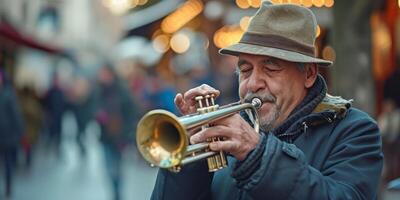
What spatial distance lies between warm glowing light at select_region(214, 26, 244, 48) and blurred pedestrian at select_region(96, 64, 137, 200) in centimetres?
789

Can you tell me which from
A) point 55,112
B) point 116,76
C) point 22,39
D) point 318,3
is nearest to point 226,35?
point 22,39

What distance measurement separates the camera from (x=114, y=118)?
455 inches

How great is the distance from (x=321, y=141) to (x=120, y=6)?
23.2 meters

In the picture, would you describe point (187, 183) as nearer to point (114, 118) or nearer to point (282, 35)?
point (282, 35)

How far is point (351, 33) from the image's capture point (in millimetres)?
8375

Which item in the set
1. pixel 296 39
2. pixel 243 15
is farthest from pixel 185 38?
pixel 296 39

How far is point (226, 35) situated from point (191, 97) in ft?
62.6

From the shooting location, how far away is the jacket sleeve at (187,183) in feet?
10.3

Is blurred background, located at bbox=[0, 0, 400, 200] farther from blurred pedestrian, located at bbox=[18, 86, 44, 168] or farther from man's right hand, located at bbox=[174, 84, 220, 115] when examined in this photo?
man's right hand, located at bbox=[174, 84, 220, 115]

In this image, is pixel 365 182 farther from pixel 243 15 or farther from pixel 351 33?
pixel 243 15

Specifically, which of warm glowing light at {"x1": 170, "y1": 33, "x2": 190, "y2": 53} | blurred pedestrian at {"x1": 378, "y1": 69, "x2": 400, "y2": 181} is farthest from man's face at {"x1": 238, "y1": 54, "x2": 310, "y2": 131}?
warm glowing light at {"x1": 170, "y1": 33, "x2": 190, "y2": 53}

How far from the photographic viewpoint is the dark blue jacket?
2.77m

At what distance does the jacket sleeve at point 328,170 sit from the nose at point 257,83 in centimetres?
30

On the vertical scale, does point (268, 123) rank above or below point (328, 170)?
above
